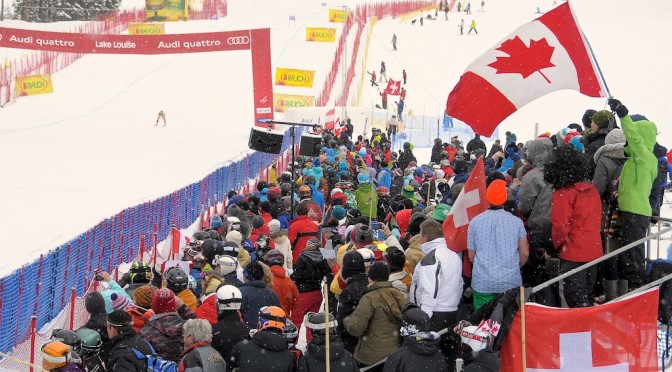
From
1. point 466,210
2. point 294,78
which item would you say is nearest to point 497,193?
point 466,210

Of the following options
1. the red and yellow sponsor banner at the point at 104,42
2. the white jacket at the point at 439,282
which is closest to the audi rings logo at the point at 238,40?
the red and yellow sponsor banner at the point at 104,42

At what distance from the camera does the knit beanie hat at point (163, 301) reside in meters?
5.95

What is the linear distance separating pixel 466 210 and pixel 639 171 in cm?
118

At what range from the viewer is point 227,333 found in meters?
5.84

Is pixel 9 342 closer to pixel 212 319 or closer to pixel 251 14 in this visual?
pixel 212 319

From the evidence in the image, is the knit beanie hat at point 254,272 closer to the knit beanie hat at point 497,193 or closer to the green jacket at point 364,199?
the knit beanie hat at point 497,193

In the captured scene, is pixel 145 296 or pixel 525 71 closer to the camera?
pixel 145 296

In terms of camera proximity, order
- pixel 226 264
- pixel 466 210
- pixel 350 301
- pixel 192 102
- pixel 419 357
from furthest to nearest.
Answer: pixel 192 102 < pixel 226 264 < pixel 466 210 < pixel 350 301 < pixel 419 357

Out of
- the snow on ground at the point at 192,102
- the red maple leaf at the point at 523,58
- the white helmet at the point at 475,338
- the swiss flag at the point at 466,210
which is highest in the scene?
the red maple leaf at the point at 523,58

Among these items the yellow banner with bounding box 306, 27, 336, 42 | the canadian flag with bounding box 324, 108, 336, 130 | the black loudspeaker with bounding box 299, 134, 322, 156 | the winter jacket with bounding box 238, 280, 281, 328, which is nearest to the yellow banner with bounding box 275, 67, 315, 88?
the canadian flag with bounding box 324, 108, 336, 130

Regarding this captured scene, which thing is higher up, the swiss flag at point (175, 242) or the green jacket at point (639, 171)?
the green jacket at point (639, 171)

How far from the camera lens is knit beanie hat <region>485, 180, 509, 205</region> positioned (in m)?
6.16

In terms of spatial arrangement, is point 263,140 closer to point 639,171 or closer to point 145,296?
point 145,296

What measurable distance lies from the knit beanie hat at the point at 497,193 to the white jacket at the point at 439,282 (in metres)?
0.46
